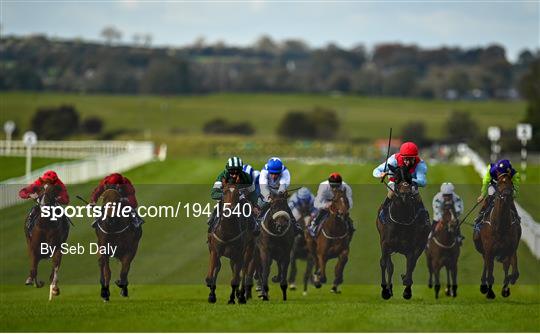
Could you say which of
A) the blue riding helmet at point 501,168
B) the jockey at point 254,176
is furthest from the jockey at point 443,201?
the jockey at point 254,176

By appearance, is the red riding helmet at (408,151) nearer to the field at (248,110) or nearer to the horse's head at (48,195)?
the horse's head at (48,195)

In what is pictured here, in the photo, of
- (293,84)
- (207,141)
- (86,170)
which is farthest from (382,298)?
(293,84)

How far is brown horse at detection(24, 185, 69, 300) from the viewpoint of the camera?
57.7 ft

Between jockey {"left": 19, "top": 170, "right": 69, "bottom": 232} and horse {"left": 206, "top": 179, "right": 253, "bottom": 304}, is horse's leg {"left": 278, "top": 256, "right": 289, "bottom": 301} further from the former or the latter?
jockey {"left": 19, "top": 170, "right": 69, "bottom": 232}

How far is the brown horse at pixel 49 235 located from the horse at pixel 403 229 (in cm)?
430

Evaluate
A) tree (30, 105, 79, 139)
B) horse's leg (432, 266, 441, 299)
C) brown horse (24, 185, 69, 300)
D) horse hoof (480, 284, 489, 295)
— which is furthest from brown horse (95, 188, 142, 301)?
tree (30, 105, 79, 139)

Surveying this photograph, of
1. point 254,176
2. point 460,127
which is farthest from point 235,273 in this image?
point 460,127

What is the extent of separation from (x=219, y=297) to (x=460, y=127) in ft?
241

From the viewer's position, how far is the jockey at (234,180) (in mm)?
16531

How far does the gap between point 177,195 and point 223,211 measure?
2.54 m

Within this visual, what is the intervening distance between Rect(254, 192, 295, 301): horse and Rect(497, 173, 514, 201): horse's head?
275 cm

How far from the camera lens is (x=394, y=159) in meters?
16.8

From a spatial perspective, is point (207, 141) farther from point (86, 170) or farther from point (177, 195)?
point (177, 195)

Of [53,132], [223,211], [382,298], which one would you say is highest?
[53,132]
